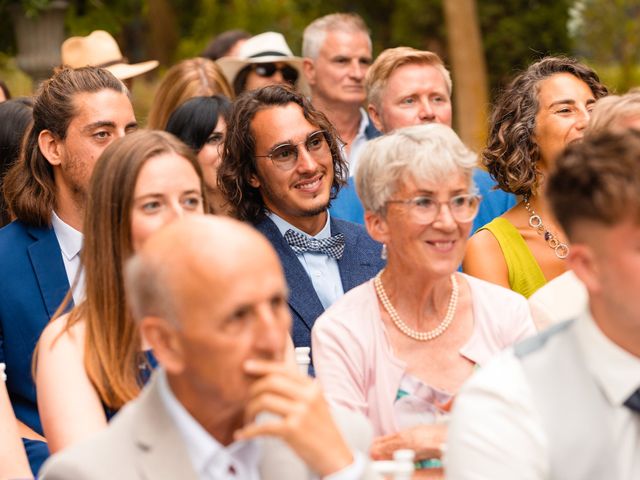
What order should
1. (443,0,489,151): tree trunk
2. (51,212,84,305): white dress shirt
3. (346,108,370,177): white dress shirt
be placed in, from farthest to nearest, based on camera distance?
(443,0,489,151): tree trunk
(346,108,370,177): white dress shirt
(51,212,84,305): white dress shirt

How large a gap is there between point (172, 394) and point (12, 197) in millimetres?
2435

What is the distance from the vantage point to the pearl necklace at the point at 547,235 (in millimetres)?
4805

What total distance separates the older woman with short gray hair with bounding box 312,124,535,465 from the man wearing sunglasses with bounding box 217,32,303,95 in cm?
408

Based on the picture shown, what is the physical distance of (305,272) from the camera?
15.2ft

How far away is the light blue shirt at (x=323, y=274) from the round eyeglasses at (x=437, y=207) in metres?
1.05

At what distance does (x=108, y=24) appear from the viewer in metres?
9.02

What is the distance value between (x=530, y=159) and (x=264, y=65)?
324 cm

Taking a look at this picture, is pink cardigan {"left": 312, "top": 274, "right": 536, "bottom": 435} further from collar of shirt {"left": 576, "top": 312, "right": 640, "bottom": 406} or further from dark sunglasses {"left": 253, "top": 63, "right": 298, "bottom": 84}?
dark sunglasses {"left": 253, "top": 63, "right": 298, "bottom": 84}

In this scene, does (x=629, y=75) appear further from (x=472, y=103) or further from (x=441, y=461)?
(x=441, y=461)

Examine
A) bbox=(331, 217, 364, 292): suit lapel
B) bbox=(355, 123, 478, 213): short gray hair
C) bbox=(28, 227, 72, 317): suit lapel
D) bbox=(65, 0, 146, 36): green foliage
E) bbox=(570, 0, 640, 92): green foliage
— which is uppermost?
bbox=(65, 0, 146, 36): green foliage

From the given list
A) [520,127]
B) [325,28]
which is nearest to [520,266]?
[520,127]

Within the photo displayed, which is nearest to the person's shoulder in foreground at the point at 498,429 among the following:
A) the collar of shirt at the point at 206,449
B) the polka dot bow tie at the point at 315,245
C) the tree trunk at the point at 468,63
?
the collar of shirt at the point at 206,449

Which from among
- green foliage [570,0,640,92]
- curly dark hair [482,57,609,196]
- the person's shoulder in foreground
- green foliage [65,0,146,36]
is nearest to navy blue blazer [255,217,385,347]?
curly dark hair [482,57,609,196]

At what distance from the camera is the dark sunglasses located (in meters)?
7.82
